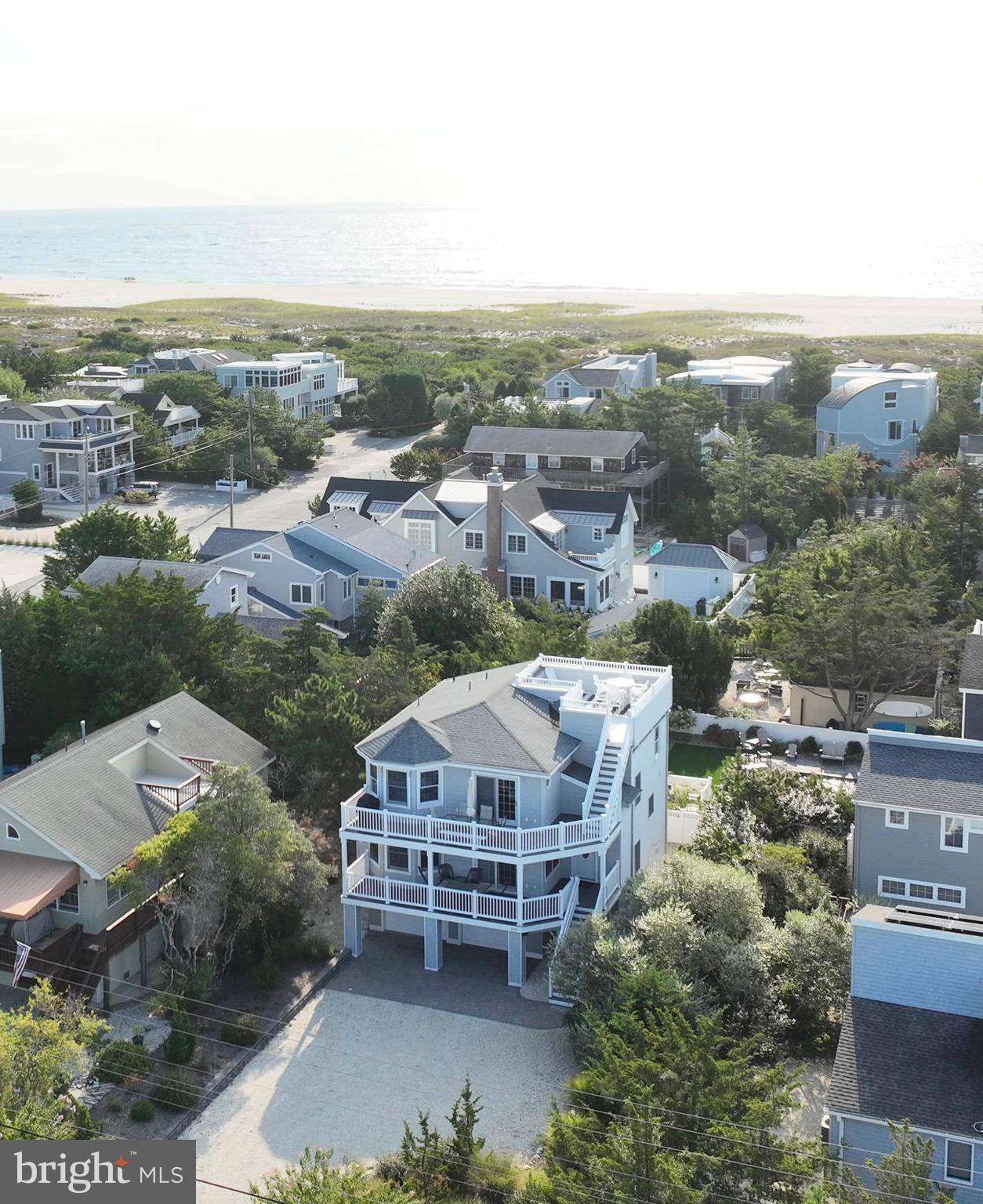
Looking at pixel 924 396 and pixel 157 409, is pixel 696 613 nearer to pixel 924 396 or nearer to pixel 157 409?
pixel 924 396

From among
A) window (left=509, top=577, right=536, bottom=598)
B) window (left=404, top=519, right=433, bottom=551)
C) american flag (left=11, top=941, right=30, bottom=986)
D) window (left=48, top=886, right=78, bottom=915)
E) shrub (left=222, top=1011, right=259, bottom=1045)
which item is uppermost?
window (left=404, top=519, right=433, bottom=551)

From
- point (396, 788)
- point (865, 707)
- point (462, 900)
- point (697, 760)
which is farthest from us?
point (865, 707)

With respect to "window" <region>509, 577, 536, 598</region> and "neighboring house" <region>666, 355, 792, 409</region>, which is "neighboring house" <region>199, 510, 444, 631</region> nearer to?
"window" <region>509, 577, 536, 598</region>

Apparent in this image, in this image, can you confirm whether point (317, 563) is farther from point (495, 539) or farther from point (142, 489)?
point (142, 489)

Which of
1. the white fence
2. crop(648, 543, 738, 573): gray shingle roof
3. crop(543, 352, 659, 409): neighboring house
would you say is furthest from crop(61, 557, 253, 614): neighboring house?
crop(543, 352, 659, 409): neighboring house

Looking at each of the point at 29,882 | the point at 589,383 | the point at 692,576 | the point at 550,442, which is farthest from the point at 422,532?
the point at 589,383

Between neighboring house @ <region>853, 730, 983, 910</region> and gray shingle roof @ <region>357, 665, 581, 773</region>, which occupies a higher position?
gray shingle roof @ <region>357, 665, 581, 773</region>
